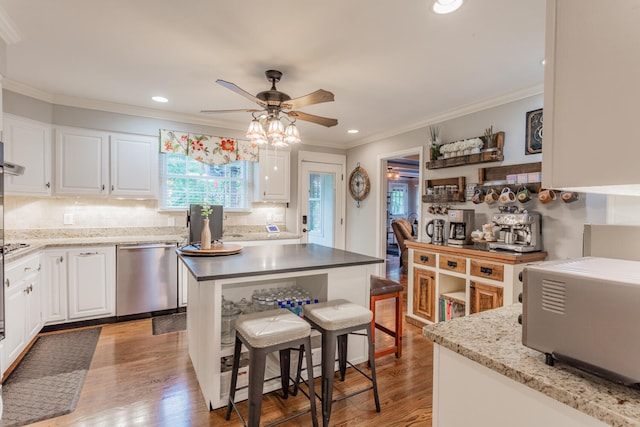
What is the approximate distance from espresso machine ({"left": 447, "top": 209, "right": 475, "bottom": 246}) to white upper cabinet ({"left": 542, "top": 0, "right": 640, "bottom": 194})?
2.68 metres

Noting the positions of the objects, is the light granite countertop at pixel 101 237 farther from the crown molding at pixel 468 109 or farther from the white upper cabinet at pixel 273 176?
the crown molding at pixel 468 109

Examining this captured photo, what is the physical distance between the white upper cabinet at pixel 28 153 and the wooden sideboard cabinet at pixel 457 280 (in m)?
3.96

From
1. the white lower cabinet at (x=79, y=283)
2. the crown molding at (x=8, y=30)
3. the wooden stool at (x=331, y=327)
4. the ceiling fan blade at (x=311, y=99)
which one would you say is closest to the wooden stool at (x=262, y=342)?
the wooden stool at (x=331, y=327)

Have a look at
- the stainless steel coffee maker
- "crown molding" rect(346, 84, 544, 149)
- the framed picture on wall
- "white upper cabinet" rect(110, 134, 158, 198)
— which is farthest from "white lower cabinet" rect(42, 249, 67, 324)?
the framed picture on wall

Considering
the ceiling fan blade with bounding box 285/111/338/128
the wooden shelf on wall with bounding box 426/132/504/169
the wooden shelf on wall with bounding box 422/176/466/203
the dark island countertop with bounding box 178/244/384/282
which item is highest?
the ceiling fan blade with bounding box 285/111/338/128

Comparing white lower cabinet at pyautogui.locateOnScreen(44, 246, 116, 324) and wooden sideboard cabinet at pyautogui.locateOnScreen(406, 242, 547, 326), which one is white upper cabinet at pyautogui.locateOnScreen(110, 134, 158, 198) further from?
wooden sideboard cabinet at pyautogui.locateOnScreen(406, 242, 547, 326)

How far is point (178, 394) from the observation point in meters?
2.11

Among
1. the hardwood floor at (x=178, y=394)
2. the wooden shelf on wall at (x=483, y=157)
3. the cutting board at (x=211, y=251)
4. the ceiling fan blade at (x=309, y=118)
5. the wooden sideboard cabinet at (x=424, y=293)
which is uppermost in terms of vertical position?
the ceiling fan blade at (x=309, y=118)

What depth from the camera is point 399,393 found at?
2.15 metres

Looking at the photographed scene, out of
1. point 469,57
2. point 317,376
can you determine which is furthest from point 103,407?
point 469,57

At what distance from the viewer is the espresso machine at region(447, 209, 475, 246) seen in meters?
3.20

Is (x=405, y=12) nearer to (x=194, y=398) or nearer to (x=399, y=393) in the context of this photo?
(x=399, y=393)

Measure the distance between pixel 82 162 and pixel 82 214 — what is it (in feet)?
Answer: 2.07

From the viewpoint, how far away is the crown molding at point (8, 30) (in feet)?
6.37
